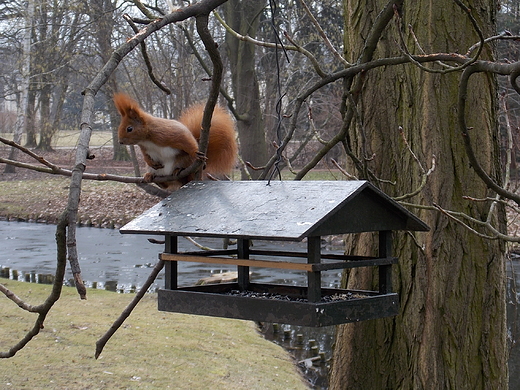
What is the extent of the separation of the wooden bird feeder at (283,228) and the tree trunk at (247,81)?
8.70 meters

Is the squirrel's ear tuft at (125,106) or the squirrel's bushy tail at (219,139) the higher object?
the squirrel's ear tuft at (125,106)

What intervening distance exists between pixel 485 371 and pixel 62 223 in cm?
192

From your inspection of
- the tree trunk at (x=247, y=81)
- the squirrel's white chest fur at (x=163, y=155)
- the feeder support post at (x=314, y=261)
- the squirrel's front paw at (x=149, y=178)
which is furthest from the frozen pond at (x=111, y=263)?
the feeder support post at (x=314, y=261)

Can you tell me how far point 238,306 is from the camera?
5.12 feet

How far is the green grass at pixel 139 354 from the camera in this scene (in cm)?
464

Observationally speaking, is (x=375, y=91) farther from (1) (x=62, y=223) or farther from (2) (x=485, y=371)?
(1) (x=62, y=223)

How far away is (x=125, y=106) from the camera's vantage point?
2320mm

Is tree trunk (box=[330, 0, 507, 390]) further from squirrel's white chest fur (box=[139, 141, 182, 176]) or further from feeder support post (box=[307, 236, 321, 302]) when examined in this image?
feeder support post (box=[307, 236, 321, 302])

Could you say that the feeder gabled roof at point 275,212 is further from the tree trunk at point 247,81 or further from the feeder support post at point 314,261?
the tree trunk at point 247,81

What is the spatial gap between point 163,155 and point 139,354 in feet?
10.8

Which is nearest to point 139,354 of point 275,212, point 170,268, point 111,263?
point 170,268

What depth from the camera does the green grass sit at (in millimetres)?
4641

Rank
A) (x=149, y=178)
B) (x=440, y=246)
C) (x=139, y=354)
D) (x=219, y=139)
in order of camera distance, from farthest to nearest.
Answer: (x=139, y=354), (x=440, y=246), (x=219, y=139), (x=149, y=178)

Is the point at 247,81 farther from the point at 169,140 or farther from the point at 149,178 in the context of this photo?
the point at 149,178
